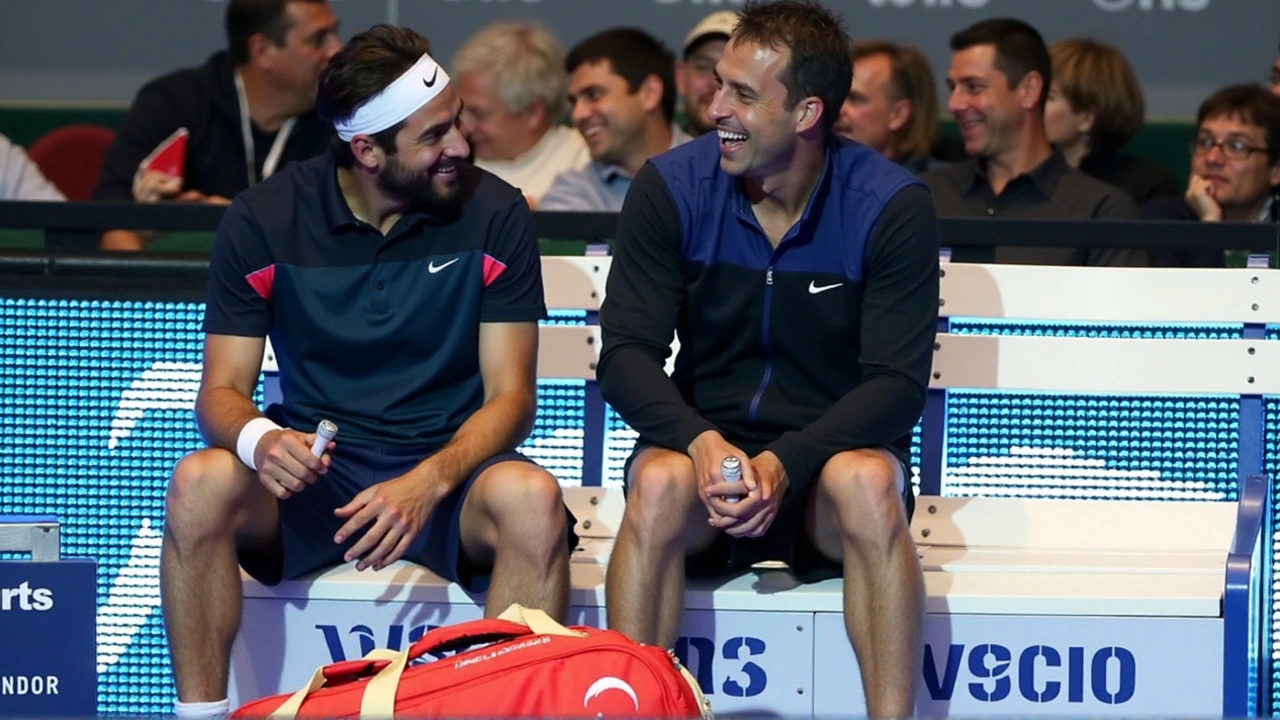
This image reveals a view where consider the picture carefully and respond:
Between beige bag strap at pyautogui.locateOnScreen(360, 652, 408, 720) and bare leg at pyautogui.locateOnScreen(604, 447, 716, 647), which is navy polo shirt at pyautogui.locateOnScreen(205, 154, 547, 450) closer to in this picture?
bare leg at pyautogui.locateOnScreen(604, 447, 716, 647)

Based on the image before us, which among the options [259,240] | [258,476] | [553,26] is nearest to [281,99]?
[553,26]

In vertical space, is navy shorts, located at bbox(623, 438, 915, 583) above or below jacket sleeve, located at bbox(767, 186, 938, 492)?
below

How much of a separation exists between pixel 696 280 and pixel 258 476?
828 millimetres

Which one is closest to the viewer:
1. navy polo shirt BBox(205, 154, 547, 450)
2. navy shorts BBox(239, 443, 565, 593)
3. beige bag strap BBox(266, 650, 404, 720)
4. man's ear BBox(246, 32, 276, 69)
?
beige bag strap BBox(266, 650, 404, 720)

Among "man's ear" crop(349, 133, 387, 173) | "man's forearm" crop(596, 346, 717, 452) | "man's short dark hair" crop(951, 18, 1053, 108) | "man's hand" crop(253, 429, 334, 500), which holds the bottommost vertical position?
"man's hand" crop(253, 429, 334, 500)

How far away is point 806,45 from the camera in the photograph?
335 centimetres

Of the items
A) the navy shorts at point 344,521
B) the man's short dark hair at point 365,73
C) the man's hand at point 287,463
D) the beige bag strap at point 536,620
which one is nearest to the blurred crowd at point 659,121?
the man's short dark hair at point 365,73

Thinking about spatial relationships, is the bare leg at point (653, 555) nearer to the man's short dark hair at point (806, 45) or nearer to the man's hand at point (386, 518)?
the man's hand at point (386, 518)

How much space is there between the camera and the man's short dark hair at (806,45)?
10.9ft

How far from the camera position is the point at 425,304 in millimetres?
3320

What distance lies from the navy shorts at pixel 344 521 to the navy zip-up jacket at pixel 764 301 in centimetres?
31

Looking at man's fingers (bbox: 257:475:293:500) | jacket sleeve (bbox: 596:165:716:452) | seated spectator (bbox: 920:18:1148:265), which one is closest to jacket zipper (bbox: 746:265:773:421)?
jacket sleeve (bbox: 596:165:716:452)

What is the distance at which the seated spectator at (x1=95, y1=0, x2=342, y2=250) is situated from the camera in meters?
5.33

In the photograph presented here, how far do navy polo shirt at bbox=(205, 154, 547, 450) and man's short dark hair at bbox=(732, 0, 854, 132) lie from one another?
21.1 inches
